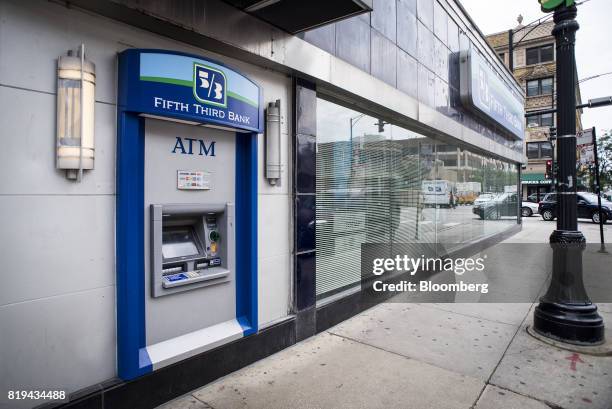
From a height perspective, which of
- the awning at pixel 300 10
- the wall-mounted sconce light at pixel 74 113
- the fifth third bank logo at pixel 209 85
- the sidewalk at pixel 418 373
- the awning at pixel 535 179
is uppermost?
the awning at pixel 535 179

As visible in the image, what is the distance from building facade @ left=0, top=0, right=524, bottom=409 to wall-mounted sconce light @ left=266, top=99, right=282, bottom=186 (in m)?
0.02

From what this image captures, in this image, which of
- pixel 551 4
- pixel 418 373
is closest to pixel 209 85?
pixel 418 373

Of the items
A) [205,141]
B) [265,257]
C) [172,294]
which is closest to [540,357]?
[265,257]

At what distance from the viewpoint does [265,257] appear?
387cm

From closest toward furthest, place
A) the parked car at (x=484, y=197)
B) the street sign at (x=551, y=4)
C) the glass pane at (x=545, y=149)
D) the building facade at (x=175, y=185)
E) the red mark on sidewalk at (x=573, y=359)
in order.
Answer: the building facade at (x=175, y=185) → the red mark on sidewalk at (x=573, y=359) → the street sign at (x=551, y=4) → the parked car at (x=484, y=197) → the glass pane at (x=545, y=149)

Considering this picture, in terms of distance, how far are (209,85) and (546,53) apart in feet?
128

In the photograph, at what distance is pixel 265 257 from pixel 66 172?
1984 mm

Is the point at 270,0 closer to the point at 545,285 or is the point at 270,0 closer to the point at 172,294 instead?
the point at 172,294

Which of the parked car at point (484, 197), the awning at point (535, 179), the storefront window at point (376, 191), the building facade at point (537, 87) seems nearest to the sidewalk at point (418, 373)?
the storefront window at point (376, 191)

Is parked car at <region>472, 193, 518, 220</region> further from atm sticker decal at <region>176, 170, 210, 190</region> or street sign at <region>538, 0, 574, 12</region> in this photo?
atm sticker decal at <region>176, 170, 210, 190</region>

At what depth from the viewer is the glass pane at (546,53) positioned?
32769mm

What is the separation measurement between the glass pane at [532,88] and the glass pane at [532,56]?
1.76 metres

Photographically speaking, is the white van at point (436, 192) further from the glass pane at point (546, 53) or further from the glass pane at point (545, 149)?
the glass pane at point (546, 53)

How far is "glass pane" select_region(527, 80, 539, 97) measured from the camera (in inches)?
1331
